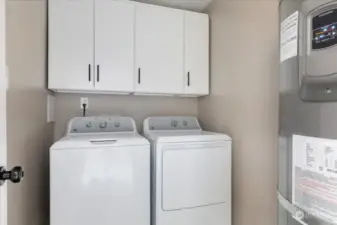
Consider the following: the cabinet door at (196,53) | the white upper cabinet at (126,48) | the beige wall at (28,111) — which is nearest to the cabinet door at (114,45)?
the white upper cabinet at (126,48)

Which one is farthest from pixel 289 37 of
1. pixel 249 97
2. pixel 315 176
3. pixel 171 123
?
pixel 171 123

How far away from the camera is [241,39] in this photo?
1941mm

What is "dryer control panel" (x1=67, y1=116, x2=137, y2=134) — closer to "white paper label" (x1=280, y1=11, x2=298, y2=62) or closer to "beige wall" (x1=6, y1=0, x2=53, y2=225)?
"beige wall" (x1=6, y1=0, x2=53, y2=225)

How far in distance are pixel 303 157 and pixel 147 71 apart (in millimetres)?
1612

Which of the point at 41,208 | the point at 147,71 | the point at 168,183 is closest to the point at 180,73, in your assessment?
the point at 147,71

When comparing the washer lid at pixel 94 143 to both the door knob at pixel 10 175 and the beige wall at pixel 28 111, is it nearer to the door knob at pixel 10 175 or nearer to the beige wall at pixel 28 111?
the beige wall at pixel 28 111

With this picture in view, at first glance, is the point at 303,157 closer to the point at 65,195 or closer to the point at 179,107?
the point at 65,195

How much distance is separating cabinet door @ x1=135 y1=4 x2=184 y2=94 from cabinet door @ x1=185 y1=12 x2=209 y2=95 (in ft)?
0.21

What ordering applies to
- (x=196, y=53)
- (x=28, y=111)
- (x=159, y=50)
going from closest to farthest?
1. (x=28, y=111)
2. (x=159, y=50)
3. (x=196, y=53)

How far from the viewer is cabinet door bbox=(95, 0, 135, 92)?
6.74ft

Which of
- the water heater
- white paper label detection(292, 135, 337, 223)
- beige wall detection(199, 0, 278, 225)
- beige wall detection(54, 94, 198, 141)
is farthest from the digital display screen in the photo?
beige wall detection(54, 94, 198, 141)

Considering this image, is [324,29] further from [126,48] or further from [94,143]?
[126,48]

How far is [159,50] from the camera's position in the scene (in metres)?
2.24

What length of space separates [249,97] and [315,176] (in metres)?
1.13
